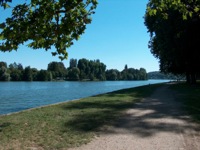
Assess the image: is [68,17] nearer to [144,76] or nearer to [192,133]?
[192,133]

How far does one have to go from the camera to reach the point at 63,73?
132125 millimetres

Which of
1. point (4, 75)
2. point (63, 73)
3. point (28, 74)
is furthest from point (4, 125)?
point (63, 73)

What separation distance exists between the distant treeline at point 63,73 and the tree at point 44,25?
101 m

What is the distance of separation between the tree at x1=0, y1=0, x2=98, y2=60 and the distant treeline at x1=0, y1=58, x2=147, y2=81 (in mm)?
100856

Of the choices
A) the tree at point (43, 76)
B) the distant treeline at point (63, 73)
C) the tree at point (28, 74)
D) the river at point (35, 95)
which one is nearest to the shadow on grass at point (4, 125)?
the river at point (35, 95)

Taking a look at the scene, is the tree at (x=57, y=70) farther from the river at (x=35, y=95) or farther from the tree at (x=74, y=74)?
the river at (x=35, y=95)

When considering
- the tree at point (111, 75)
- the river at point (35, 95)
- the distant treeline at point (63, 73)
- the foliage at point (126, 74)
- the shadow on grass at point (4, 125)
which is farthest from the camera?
the foliage at point (126, 74)

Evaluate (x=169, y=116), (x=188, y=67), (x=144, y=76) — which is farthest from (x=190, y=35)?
(x=144, y=76)

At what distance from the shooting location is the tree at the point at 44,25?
A: 6715 mm

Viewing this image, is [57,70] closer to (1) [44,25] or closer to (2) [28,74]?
(2) [28,74]

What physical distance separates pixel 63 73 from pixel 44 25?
126 metres

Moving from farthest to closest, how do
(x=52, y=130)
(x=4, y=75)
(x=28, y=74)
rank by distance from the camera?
1. (x=28, y=74)
2. (x=4, y=75)
3. (x=52, y=130)

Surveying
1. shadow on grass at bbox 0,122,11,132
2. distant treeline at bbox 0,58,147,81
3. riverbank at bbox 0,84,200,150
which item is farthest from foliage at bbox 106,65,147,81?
shadow on grass at bbox 0,122,11,132

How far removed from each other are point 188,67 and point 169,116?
29.4m
